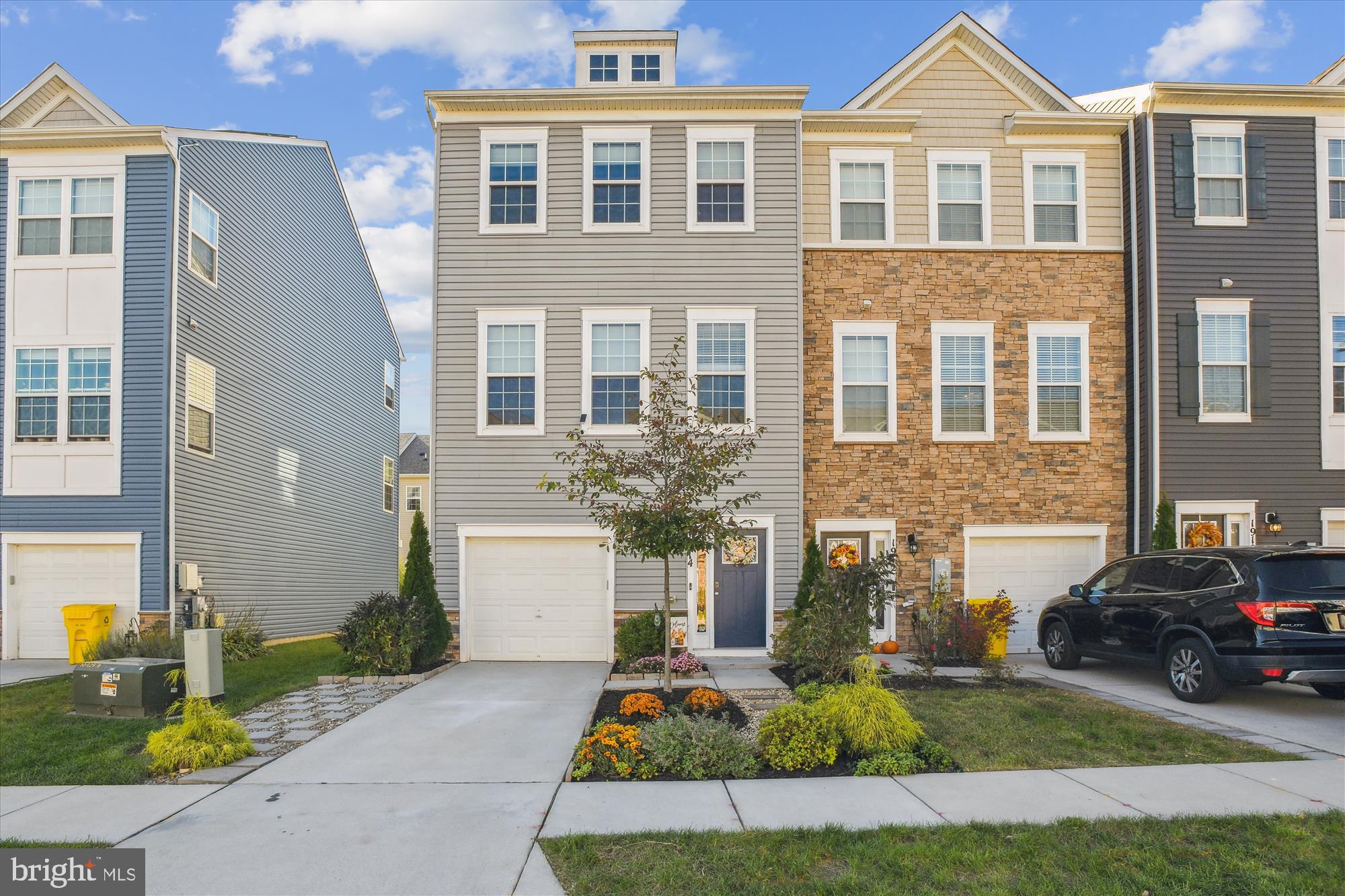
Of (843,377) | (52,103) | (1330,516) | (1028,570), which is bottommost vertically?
(1028,570)

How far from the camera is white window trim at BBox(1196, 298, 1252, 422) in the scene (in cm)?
1458

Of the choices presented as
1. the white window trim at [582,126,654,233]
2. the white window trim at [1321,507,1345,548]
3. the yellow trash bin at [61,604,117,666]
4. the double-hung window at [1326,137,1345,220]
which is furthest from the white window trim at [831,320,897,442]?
the yellow trash bin at [61,604,117,666]

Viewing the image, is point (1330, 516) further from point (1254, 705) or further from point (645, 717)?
point (645, 717)

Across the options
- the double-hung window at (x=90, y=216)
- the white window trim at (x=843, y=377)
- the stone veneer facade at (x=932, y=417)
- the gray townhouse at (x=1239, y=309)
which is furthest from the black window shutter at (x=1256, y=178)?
the double-hung window at (x=90, y=216)

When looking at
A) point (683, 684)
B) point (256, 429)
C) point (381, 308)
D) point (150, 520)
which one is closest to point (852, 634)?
point (683, 684)

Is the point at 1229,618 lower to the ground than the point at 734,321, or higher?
lower

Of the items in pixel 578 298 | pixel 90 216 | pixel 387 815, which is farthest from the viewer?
pixel 90 216

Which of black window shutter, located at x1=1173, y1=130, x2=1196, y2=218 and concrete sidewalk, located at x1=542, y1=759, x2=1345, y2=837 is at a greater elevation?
black window shutter, located at x1=1173, y1=130, x2=1196, y2=218

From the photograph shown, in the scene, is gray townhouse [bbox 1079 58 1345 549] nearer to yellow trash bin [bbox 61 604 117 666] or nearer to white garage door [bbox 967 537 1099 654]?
white garage door [bbox 967 537 1099 654]

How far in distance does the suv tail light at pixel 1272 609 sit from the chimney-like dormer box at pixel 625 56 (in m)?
12.0

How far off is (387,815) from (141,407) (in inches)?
441

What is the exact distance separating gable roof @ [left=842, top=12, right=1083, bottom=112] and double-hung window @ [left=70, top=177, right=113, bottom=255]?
41.7ft

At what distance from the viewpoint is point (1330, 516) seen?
14.6 metres

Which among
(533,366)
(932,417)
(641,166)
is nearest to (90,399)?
(533,366)
